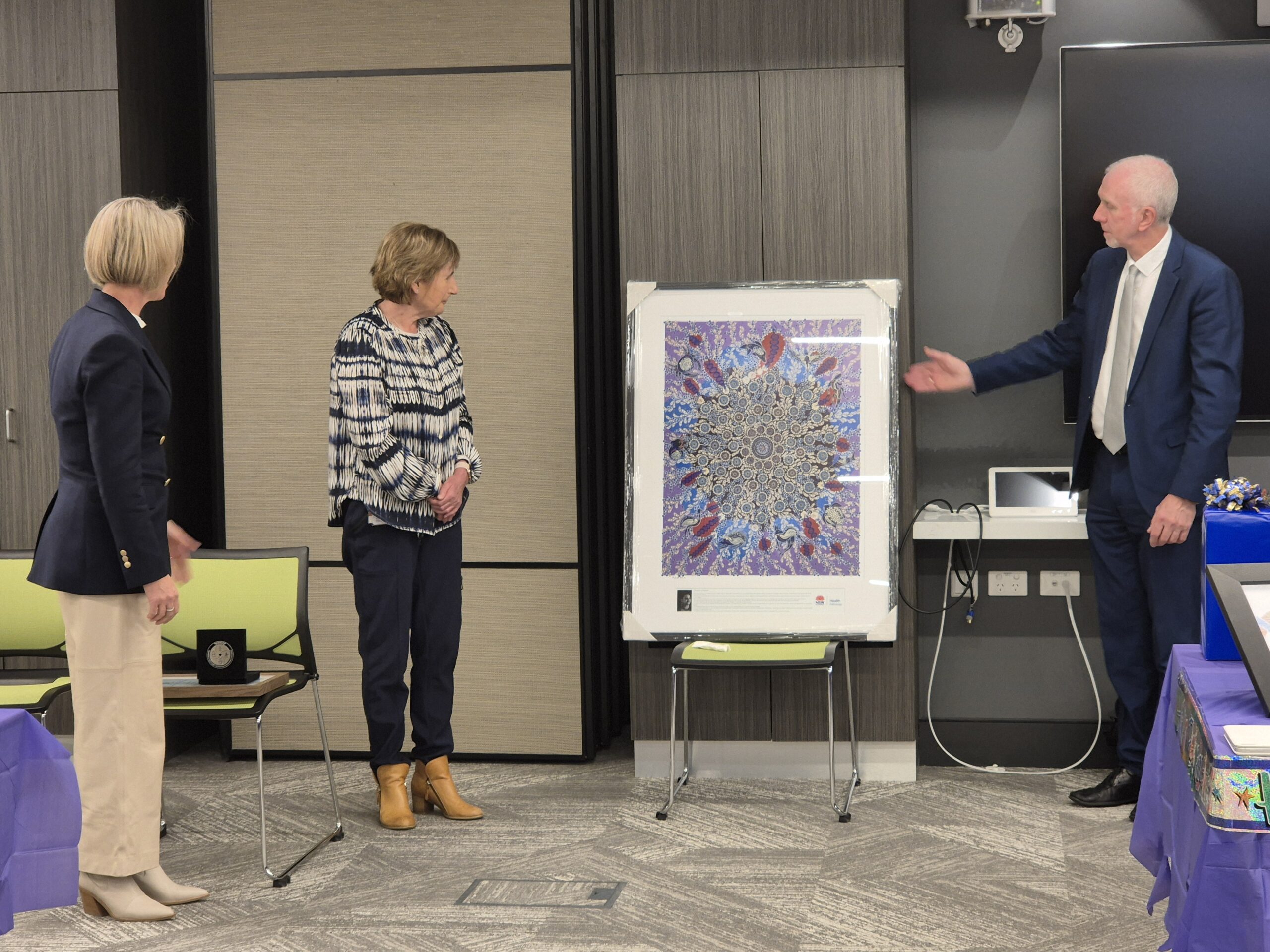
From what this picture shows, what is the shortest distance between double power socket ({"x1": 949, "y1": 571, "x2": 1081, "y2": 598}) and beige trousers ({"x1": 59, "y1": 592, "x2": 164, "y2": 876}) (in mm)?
2571

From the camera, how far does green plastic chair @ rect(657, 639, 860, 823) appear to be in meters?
3.48

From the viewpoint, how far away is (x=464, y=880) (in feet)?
10.2

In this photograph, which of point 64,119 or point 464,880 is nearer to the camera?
point 464,880

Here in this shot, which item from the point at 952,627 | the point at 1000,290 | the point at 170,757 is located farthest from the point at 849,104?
the point at 170,757

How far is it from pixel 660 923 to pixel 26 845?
1.39m

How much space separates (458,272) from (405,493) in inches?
41.7

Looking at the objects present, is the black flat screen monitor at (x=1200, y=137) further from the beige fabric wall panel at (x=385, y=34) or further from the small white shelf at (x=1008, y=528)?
the beige fabric wall panel at (x=385, y=34)

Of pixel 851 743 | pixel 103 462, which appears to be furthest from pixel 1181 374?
pixel 103 462

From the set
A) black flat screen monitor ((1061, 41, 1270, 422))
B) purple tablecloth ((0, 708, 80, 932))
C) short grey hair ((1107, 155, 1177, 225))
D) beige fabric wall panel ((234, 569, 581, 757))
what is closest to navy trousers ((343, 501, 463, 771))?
beige fabric wall panel ((234, 569, 581, 757))

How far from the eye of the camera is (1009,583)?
4.17 m

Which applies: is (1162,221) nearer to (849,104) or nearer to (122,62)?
(849,104)

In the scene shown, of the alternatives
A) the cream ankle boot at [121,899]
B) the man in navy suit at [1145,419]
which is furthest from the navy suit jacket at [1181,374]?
the cream ankle boot at [121,899]

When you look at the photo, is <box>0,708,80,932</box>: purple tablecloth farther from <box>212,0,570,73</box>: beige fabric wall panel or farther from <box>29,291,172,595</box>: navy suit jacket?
<box>212,0,570,73</box>: beige fabric wall panel

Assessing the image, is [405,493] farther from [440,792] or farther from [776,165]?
[776,165]
